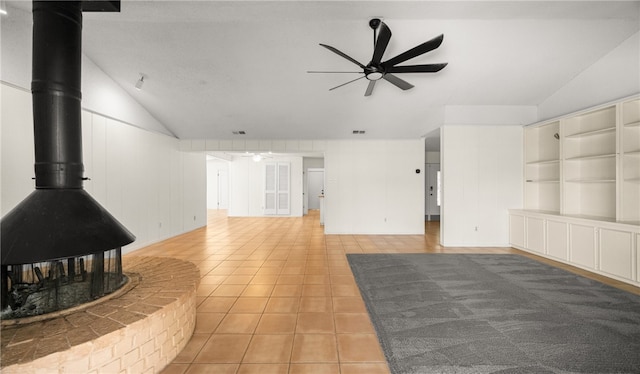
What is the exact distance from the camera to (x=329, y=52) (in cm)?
405

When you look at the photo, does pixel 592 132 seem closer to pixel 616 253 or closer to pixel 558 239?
pixel 558 239

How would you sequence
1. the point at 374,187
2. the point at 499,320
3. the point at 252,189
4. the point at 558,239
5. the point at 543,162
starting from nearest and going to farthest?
the point at 499,320, the point at 558,239, the point at 543,162, the point at 374,187, the point at 252,189

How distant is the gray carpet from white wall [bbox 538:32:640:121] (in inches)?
114

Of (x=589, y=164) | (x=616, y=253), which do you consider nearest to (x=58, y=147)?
(x=616, y=253)

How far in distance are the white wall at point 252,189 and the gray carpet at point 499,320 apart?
7246 mm

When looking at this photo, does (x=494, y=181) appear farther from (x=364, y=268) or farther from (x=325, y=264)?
(x=325, y=264)

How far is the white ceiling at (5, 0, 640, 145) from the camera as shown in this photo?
2930mm

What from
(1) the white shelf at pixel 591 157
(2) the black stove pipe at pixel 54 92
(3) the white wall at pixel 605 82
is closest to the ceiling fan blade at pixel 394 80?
(2) the black stove pipe at pixel 54 92

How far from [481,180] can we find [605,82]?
2357 mm

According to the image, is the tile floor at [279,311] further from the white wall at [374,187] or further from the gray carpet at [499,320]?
the white wall at [374,187]

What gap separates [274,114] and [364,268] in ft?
12.4

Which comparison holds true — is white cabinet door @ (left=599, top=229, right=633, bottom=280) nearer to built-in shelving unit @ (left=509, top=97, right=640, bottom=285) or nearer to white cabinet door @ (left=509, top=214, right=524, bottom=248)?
built-in shelving unit @ (left=509, top=97, right=640, bottom=285)

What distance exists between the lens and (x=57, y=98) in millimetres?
1956

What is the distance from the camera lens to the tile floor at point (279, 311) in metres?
1.99
